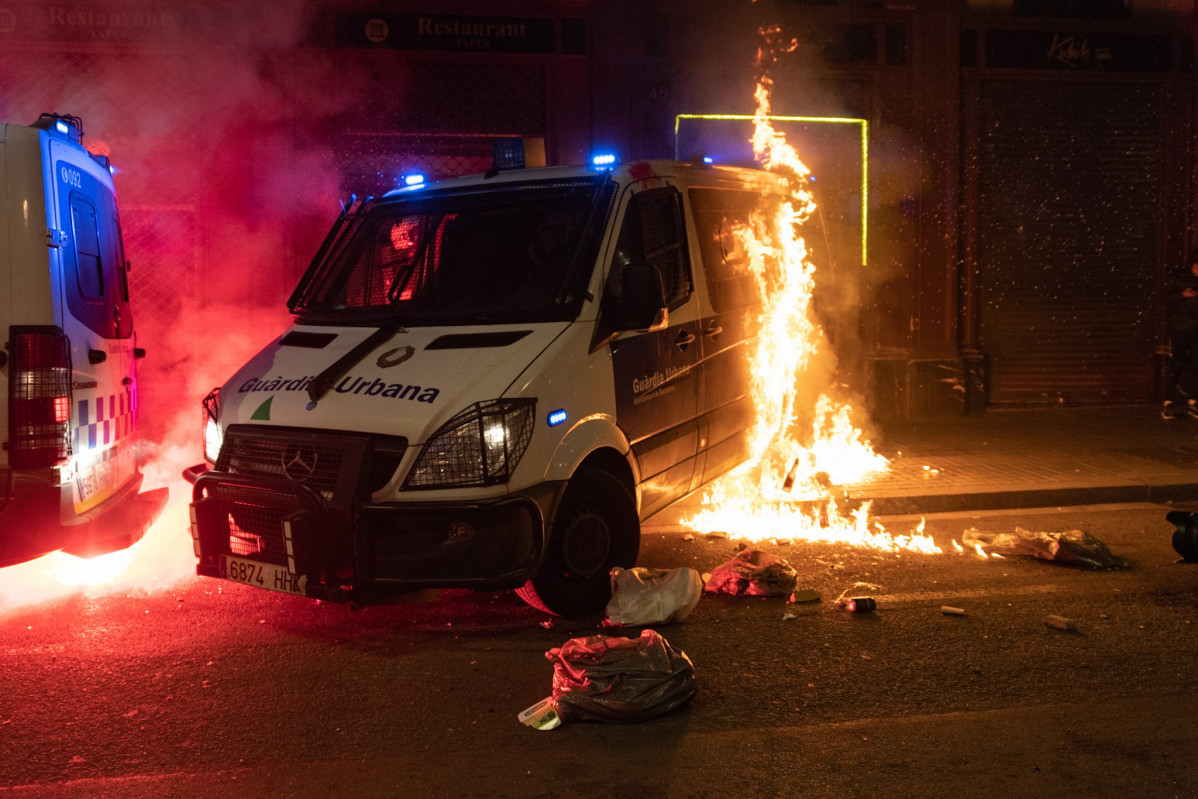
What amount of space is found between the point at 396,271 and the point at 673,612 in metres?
2.23

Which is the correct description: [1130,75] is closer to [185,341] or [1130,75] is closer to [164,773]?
[185,341]

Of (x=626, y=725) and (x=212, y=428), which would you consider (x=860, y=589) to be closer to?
(x=626, y=725)

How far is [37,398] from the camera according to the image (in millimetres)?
4578

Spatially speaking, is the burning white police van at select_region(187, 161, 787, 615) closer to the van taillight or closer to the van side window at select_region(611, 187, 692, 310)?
the van side window at select_region(611, 187, 692, 310)

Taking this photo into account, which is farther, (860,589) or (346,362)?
(860,589)

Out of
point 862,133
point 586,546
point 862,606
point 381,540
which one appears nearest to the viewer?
point 381,540

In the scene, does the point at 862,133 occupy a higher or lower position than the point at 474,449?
higher

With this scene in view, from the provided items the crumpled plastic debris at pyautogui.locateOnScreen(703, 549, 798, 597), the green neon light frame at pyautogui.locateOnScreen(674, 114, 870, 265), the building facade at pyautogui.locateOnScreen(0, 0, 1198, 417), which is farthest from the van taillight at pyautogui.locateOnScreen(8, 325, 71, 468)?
the green neon light frame at pyautogui.locateOnScreen(674, 114, 870, 265)

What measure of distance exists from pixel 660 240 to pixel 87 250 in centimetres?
295

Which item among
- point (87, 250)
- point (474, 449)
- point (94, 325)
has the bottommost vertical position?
point (474, 449)

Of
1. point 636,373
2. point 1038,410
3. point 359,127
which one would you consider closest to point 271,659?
point 636,373

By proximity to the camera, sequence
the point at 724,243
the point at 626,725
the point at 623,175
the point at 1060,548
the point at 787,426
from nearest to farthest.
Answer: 1. the point at 626,725
2. the point at 623,175
3. the point at 1060,548
4. the point at 724,243
5. the point at 787,426

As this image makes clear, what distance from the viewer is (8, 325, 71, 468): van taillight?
4527mm

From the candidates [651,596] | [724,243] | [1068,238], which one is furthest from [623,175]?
[1068,238]
